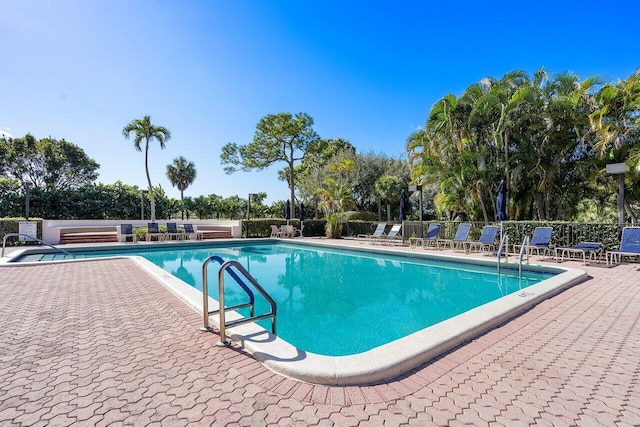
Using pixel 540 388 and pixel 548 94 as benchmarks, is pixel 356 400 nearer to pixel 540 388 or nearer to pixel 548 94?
pixel 540 388

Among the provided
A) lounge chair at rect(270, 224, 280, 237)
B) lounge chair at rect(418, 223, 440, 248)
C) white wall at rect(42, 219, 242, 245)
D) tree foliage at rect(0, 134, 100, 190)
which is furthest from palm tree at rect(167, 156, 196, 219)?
lounge chair at rect(418, 223, 440, 248)

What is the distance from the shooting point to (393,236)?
15.6 m

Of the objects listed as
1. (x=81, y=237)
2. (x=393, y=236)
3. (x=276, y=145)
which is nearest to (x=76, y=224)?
(x=81, y=237)

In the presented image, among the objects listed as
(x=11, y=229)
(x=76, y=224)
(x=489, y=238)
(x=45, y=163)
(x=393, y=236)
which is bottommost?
(x=393, y=236)

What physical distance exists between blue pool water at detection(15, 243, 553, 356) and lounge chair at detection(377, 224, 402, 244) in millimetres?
2818

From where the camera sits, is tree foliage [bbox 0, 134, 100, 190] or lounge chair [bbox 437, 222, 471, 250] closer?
lounge chair [bbox 437, 222, 471, 250]

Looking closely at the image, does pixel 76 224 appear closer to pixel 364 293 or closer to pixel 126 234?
pixel 126 234

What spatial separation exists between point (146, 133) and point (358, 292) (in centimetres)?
2367

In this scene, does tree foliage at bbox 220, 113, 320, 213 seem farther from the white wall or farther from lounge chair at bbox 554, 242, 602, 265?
lounge chair at bbox 554, 242, 602, 265

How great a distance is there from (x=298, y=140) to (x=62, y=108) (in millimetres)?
15350

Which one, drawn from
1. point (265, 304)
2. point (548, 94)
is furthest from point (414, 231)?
point (265, 304)

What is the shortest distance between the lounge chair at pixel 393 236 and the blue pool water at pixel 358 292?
282 centimetres

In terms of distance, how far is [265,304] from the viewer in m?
6.11

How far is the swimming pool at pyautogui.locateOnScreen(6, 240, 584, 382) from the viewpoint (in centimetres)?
446
